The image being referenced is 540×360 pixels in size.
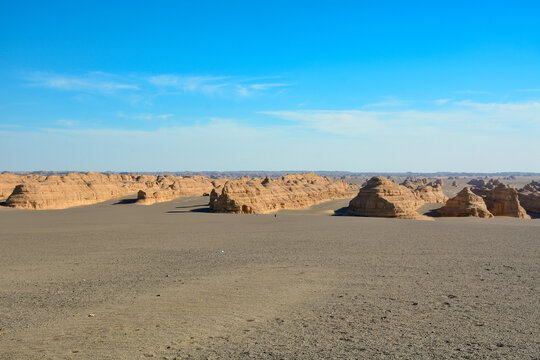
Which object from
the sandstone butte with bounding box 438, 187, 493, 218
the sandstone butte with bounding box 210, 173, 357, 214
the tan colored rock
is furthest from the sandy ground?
the tan colored rock

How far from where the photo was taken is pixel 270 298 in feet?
30.8

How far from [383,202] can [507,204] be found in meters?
13.2

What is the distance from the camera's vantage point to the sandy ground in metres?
6.61

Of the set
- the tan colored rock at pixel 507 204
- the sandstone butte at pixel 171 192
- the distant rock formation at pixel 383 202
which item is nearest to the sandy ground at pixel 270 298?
the distant rock formation at pixel 383 202

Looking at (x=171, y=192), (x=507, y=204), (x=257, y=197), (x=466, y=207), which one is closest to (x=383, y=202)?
(x=466, y=207)

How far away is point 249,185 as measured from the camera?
123 ft

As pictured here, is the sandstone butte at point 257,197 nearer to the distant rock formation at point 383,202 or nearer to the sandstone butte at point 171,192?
the distant rock formation at point 383,202

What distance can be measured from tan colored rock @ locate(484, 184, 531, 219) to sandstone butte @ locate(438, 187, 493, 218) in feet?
14.4

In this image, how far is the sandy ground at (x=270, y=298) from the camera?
6.61 meters

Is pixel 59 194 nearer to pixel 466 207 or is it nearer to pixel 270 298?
pixel 466 207

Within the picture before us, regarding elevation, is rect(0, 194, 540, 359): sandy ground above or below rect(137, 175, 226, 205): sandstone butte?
below

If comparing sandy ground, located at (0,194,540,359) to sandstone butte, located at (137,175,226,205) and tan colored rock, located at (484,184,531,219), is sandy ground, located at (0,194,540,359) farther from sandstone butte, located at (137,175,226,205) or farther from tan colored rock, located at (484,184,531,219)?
sandstone butte, located at (137,175,226,205)

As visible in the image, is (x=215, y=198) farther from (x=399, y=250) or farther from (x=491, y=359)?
(x=491, y=359)

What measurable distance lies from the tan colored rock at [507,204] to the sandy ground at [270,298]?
1891cm
